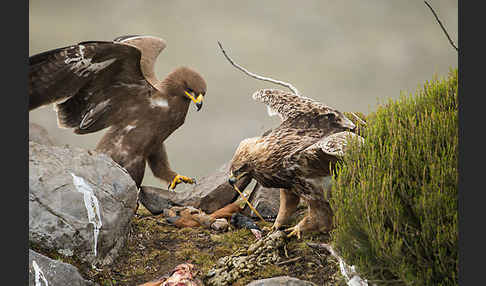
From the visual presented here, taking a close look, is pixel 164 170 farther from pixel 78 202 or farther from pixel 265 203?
pixel 78 202

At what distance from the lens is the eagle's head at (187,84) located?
548cm

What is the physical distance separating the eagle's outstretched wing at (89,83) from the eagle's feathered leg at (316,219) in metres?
2.48

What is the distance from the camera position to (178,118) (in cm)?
575

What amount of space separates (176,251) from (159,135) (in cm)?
164

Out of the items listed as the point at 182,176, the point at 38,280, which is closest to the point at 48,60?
the point at 38,280

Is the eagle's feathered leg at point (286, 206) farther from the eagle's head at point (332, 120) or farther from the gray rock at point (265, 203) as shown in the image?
the eagle's head at point (332, 120)

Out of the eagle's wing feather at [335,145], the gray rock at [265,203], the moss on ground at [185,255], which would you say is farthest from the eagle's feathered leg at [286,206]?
the eagle's wing feather at [335,145]

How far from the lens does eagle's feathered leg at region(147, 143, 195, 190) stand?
6.27m

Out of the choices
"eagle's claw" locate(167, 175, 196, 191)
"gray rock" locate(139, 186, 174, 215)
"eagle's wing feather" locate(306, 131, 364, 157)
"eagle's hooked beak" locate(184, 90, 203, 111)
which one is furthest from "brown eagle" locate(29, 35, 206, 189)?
"eagle's wing feather" locate(306, 131, 364, 157)

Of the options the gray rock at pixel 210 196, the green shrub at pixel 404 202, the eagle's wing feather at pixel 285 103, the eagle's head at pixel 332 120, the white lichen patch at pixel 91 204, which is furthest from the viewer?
the gray rock at pixel 210 196

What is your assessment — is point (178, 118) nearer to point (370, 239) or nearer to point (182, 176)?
point (182, 176)

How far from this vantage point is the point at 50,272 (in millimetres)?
3654

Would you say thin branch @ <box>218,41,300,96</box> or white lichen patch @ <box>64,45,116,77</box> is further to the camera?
thin branch @ <box>218,41,300,96</box>

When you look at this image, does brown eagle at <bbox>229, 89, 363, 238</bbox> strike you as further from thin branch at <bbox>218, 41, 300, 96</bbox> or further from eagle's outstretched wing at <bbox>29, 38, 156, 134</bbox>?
eagle's outstretched wing at <bbox>29, 38, 156, 134</bbox>
